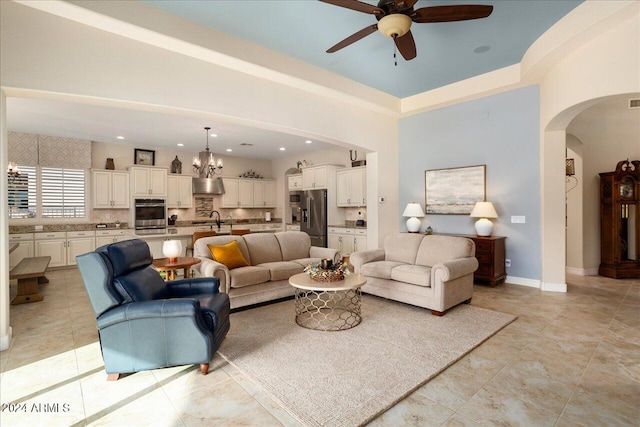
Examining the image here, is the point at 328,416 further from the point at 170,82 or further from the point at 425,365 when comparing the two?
the point at 170,82

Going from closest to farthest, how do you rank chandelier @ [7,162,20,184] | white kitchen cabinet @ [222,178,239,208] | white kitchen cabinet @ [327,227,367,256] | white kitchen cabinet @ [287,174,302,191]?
chandelier @ [7,162,20,184]
white kitchen cabinet @ [327,227,367,256]
white kitchen cabinet @ [287,174,302,191]
white kitchen cabinet @ [222,178,239,208]

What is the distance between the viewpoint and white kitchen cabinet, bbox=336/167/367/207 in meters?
7.28

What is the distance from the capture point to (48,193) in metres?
7.02

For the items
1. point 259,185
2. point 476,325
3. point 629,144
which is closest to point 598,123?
point 629,144

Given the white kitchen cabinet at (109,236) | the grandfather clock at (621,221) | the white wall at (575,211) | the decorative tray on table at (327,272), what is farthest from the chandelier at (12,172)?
the grandfather clock at (621,221)

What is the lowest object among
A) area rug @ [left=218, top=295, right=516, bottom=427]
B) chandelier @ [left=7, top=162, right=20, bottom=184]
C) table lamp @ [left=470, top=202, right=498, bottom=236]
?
area rug @ [left=218, top=295, right=516, bottom=427]

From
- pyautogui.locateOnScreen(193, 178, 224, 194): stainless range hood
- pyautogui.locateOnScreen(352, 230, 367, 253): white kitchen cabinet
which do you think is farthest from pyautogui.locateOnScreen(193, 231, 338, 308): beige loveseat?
pyautogui.locateOnScreen(193, 178, 224, 194): stainless range hood

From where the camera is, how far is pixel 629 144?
5.70m

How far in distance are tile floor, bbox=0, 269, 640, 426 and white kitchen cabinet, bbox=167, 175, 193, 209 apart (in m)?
5.07

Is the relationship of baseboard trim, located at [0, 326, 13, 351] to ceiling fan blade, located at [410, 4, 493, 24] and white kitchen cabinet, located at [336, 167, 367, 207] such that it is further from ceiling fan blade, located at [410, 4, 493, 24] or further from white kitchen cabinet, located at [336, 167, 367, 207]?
white kitchen cabinet, located at [336, 167, 367, 207]

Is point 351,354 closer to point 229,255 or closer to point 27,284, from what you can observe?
point 229,255

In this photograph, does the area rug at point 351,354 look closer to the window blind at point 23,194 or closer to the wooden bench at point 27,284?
the wooden bench at point 27,284

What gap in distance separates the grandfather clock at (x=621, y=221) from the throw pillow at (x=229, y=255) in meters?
6.23

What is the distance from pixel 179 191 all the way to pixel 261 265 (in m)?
5.08
